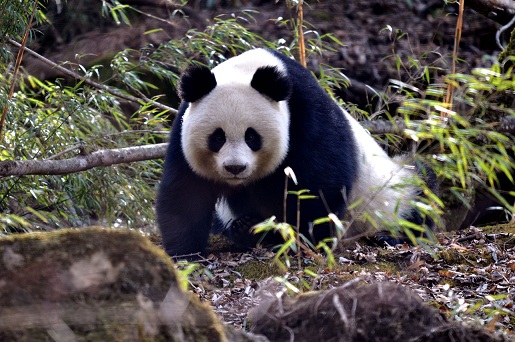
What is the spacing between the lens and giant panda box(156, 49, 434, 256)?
4797mm

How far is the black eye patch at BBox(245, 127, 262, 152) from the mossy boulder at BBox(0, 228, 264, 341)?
2.67 metres

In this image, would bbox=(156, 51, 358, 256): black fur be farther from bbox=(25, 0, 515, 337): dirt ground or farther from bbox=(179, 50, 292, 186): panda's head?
bbox=(25, 0, 515, 337): dirt ground

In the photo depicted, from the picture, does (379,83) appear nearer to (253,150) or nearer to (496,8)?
(496,8)

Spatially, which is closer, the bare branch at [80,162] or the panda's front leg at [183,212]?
the bare branch at [80,162]

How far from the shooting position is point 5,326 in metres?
1.93

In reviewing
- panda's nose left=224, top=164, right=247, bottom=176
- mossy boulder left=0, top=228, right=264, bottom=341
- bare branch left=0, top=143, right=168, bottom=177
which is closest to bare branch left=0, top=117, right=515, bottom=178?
bare branch left=0, top=143, right=168, bottom=177

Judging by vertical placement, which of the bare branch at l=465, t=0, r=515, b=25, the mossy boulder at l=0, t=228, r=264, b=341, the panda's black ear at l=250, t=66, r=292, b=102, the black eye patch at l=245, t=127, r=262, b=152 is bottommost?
the black eye patch at l=245, t=127, r=262, b=152

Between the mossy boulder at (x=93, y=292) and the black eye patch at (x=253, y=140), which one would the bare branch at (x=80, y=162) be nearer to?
the black eye patch at (x=253, y=140)

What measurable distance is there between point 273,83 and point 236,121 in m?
0.34

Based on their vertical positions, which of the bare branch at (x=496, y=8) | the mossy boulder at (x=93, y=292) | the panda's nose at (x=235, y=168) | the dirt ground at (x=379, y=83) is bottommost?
the dirt ground at (x=379, y=83)

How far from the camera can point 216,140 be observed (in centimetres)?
483

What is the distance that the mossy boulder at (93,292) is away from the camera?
1.96 m

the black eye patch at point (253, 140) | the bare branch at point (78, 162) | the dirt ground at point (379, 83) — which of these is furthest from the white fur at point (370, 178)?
the bare branch at point (78, 162)

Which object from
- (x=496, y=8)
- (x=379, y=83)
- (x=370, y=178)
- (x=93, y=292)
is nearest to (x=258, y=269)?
(x=370, y=178)
